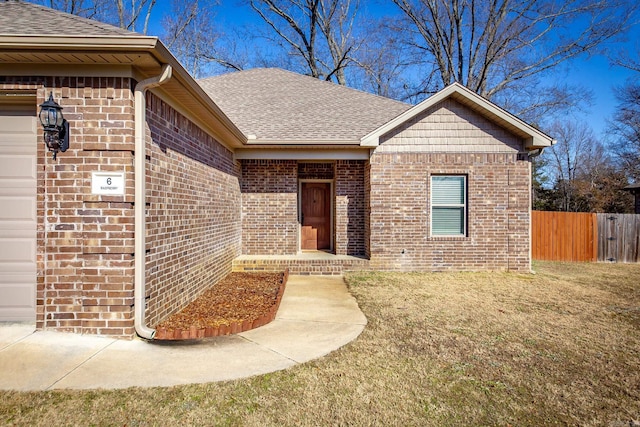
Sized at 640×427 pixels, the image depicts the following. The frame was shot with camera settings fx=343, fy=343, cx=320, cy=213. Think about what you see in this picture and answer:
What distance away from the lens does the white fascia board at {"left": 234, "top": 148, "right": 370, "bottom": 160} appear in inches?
340

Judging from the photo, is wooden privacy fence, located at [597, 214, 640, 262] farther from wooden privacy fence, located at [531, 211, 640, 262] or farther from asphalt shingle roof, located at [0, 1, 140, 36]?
asphalt shingle roof, located at [0, 1, 140, 36]

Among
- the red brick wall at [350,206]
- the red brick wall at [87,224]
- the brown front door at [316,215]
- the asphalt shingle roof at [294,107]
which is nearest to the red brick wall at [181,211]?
the red brick wall at [87,224]

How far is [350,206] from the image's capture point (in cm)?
926

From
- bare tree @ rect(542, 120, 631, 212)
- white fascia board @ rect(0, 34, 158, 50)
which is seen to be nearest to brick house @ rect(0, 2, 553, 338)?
white fascia board @ rect(0, 34, 158, 50)

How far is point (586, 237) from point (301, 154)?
998 centimetres

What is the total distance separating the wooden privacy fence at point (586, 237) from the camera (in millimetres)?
11188

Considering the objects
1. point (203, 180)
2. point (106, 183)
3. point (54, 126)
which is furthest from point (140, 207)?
point (203, 180)

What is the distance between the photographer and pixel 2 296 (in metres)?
4.16

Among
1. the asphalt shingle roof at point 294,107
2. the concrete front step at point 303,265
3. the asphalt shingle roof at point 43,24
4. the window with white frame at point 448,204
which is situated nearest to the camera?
the asphalt shingle roof at point 43,24

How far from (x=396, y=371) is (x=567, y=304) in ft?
14.2

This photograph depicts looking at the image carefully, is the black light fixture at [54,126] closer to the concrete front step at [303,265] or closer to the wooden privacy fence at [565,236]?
the concrete front step at [303,265]

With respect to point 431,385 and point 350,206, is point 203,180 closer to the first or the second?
point 350,206

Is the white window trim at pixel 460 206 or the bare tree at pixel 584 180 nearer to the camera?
the white window trim at pixel 460 206

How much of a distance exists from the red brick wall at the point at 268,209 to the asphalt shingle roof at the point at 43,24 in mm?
5127
